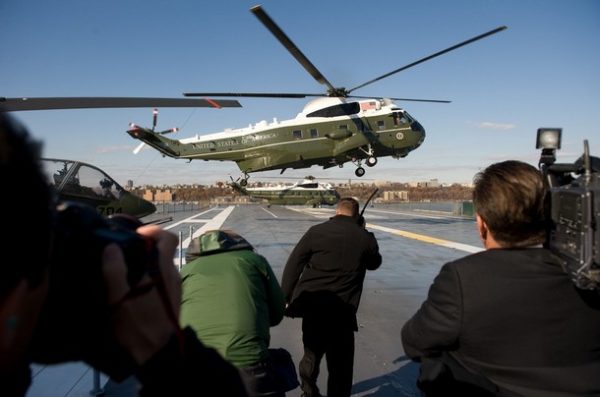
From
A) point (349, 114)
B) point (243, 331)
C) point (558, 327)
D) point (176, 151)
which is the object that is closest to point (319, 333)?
point (243, 331)

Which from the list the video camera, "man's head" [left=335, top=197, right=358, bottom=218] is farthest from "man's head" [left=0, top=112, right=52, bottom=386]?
"man's head" [left=335, top=197, right=358, bottom=218]

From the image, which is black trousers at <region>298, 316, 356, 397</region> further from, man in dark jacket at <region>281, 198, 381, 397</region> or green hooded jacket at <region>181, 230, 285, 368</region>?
green hooded jacket at <region>181, 230, 285, 368</region>

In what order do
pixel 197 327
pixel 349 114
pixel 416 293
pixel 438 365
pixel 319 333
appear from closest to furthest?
pixel 438 365 < pixel 197 327 < pixel 319 333 < pixel 416 293 < pixel 349 114

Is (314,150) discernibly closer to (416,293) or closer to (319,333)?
(416,293)

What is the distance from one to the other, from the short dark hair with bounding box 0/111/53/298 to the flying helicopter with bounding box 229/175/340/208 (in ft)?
154

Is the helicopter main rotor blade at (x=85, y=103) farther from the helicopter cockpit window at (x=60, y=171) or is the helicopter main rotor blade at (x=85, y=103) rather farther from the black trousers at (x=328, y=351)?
the black trousers at (x=328, y=351)

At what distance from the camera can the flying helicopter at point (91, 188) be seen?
253 inches

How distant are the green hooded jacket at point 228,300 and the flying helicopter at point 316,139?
18176mm

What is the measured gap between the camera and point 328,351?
12.8ft

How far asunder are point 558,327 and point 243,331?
4.97 ft

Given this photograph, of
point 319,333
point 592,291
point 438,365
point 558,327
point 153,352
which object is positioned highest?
point 153,352

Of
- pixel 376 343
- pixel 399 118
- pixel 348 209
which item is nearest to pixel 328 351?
pixel 348 209

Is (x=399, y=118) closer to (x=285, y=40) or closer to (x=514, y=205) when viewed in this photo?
(x=285, y=40)

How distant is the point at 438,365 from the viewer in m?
1.93
